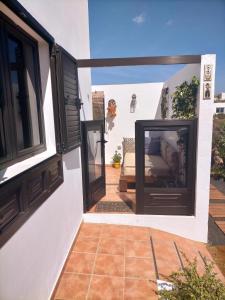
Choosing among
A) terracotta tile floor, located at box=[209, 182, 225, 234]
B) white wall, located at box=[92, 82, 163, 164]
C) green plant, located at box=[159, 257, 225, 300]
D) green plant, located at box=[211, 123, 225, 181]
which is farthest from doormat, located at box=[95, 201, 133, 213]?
green plant, located at box=[211, 123, 225, 181]

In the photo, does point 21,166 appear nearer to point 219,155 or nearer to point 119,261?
point 119,261

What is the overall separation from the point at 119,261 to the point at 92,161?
1.74m

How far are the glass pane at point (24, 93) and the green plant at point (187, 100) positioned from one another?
237 centimetres

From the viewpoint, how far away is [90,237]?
303cm

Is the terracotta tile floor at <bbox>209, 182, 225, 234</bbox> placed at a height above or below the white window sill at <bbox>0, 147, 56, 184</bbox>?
below

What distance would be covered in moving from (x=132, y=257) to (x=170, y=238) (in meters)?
0.83

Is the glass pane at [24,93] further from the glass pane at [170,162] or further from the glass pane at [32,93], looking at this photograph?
the glass pane at [170,162]

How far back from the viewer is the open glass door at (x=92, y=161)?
3.31m

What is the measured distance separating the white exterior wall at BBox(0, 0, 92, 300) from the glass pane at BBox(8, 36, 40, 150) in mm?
152

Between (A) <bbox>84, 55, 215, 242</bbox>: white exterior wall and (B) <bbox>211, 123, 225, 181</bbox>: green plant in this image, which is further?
(B) <bbox>211, 123, 225, 181</bbox>: green plant

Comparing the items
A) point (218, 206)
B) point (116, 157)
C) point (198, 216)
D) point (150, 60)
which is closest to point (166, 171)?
point (198, 216)

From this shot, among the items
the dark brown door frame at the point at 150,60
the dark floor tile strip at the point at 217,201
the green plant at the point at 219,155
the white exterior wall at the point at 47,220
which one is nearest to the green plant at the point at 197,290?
the white exterior wall at the point at 47,220

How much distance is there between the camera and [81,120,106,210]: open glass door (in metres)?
3.31

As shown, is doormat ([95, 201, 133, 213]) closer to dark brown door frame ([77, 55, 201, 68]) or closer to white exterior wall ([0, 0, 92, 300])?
white exterior wall ([0, 0, 92, 300])
